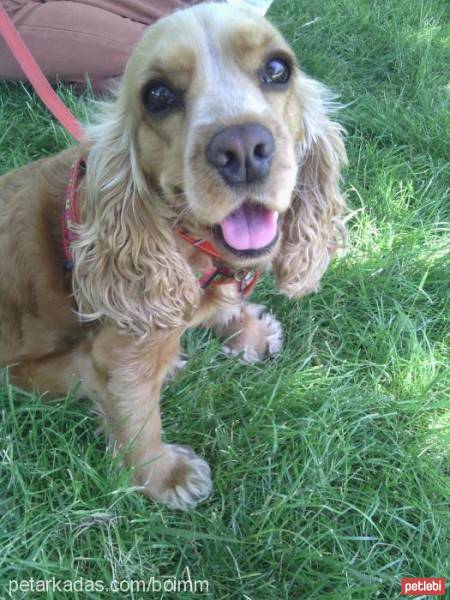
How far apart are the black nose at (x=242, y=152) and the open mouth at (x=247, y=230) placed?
0.52 feet

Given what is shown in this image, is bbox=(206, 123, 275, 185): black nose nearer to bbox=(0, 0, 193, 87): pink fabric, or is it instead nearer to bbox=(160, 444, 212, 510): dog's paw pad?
bbox=(160, 444, 212, 510): dog's paw pad

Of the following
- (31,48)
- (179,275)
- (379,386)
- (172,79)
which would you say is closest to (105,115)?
(172,79)

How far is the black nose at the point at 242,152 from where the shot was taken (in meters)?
1.37

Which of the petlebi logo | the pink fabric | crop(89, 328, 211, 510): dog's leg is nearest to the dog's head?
crop(89, 328, 211, 510): dog's leg

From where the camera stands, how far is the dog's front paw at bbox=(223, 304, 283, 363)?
2.46 m

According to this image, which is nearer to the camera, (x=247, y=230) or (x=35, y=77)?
(x=247, y=230)

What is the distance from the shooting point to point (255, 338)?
2443 millimetres

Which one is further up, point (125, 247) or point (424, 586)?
point (125, 247)

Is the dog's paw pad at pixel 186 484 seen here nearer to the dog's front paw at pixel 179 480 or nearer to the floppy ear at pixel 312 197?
the dog's front paw at pixel 179 480

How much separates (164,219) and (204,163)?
1.32ft

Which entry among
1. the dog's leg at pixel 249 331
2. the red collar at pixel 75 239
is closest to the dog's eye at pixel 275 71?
the red collar at pixel 75 239

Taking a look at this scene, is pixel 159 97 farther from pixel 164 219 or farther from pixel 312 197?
pixel 312 197

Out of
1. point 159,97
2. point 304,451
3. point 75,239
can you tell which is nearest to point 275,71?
point 159,97

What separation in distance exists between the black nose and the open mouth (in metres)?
0.16
